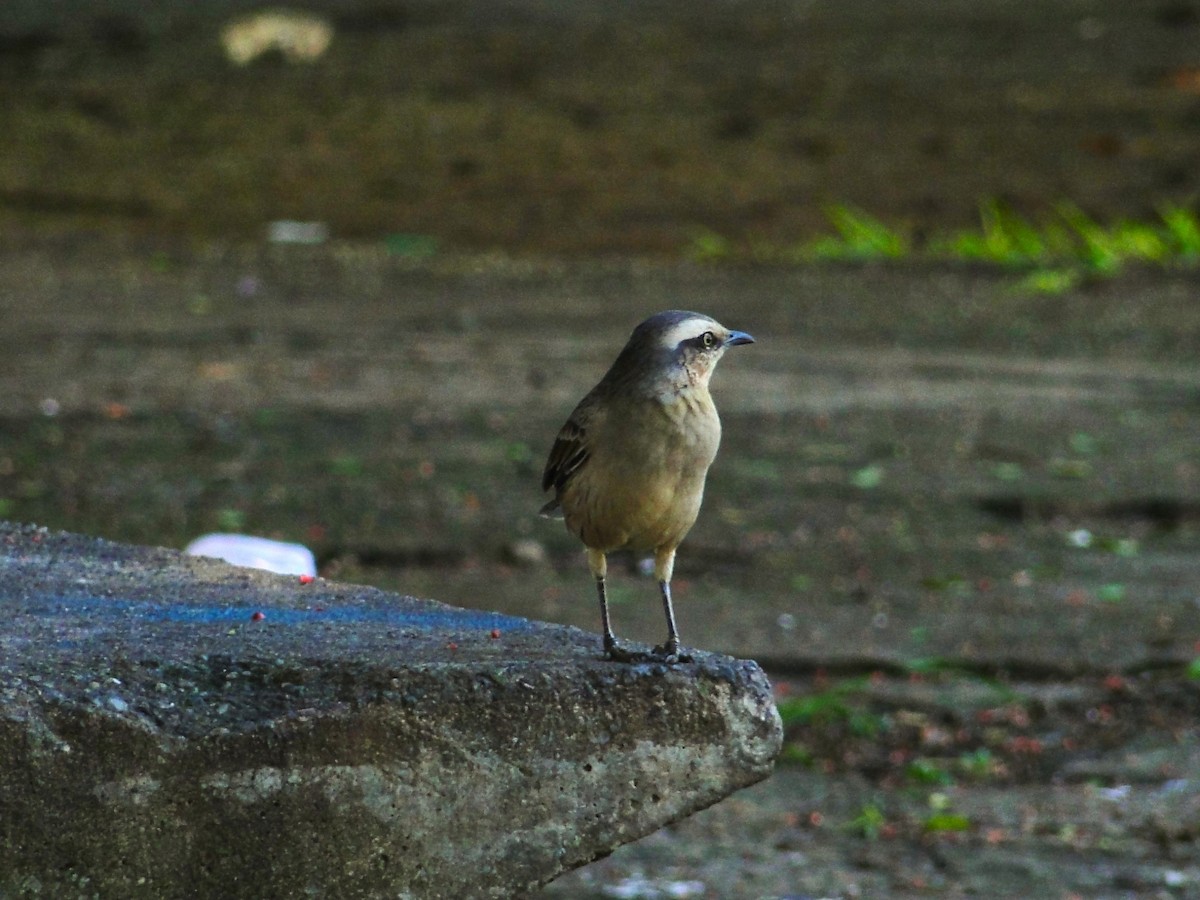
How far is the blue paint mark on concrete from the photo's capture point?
8.55ft

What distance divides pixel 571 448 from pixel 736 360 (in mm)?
6077

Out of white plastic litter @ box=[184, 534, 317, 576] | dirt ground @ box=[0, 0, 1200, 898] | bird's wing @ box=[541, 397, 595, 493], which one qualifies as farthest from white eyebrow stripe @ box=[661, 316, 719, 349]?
dirt ground @ box=[0, 0, 1200, 898]

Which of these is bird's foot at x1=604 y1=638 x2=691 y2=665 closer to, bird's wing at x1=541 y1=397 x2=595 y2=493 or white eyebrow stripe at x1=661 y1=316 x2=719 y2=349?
bird's wing at x1=541 y1=397 x2=595 y2=493

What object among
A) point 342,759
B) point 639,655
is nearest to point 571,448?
point 639,655

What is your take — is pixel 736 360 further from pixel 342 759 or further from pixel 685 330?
pixel 342 759

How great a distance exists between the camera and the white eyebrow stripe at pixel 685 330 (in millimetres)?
2254

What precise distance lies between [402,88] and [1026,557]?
7351mm

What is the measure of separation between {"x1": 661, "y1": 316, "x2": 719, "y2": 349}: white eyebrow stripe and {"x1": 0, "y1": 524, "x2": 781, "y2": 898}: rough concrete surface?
375 millimetres

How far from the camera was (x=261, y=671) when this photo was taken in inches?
91.0

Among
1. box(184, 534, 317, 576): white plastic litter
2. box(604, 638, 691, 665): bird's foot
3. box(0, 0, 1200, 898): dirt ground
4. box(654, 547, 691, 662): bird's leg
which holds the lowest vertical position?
box(0, 0, 1200, 898): dirt ground

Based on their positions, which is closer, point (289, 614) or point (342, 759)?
point (342, 759)

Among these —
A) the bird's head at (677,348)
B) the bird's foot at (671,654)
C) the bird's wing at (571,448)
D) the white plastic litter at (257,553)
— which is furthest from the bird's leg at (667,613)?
the white plastic litter at (257,553)

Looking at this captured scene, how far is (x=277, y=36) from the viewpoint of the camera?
1245cm

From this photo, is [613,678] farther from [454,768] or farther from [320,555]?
[320,555]
